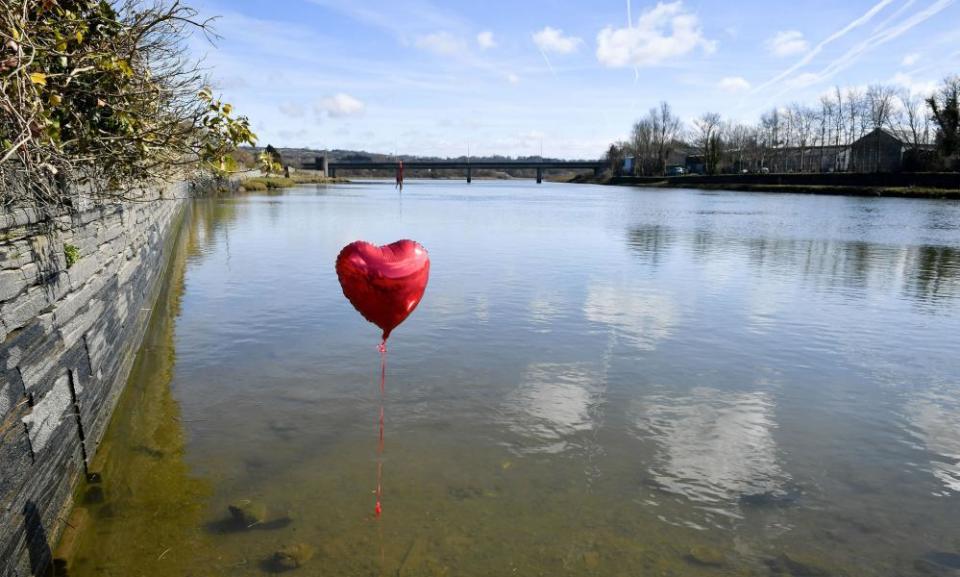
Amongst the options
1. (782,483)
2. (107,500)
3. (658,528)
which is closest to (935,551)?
(782,483)

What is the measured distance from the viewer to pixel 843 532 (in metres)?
5.89

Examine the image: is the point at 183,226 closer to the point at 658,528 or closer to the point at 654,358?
the point at 654,358

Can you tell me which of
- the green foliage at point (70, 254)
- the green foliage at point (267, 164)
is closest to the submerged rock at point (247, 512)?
the green foliage at point (70, 254)

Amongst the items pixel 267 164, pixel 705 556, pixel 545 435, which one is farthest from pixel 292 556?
pixel 267 164

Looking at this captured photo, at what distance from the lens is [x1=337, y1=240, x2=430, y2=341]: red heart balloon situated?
227 inches

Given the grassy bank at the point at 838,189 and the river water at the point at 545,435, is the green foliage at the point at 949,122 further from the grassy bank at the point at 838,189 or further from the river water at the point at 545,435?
the river water at the point at 545,435

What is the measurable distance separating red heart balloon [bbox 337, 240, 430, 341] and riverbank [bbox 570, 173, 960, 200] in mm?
69514

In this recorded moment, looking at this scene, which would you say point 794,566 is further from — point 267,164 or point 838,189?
point 838,189

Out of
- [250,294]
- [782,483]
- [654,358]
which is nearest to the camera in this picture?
[782,483]

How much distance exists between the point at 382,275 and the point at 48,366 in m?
2.93

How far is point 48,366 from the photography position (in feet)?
18.4

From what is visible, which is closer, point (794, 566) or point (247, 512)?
point (794, 566)

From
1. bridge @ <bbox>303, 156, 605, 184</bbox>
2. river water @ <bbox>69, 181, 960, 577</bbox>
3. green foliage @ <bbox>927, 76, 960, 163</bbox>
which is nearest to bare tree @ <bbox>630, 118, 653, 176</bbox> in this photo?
bridge @ <bbox>303, 156, 605, 184</bbox>

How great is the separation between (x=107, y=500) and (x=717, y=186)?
99564mm
